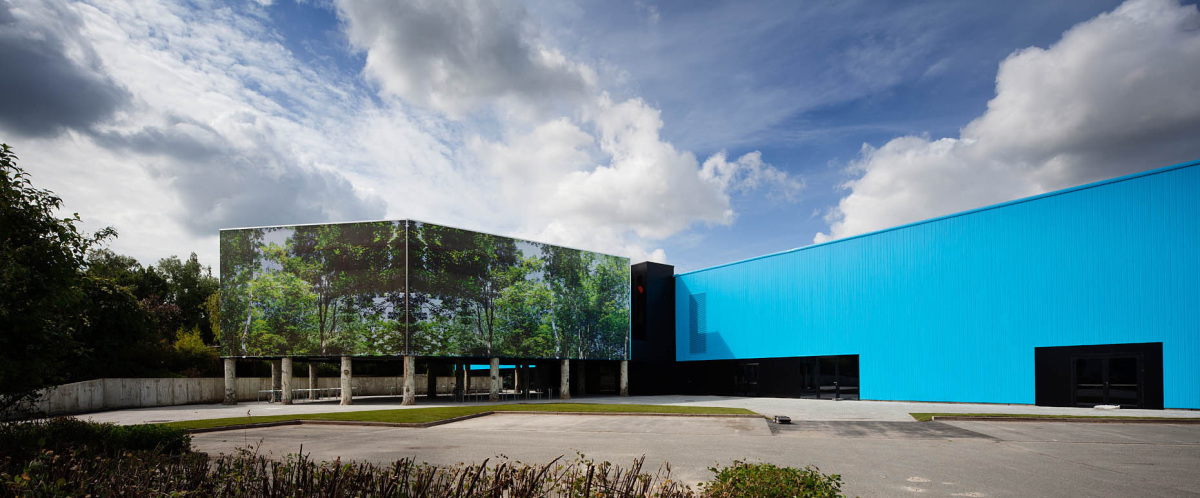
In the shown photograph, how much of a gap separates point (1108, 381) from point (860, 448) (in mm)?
20463

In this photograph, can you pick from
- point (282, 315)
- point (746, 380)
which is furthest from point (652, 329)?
point (282, 315)

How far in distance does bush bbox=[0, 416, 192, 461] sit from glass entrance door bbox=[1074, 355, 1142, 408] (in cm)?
3283

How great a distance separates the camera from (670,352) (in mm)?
49812

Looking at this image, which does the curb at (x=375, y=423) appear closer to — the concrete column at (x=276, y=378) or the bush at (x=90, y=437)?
the bush at (x=90, y=437)

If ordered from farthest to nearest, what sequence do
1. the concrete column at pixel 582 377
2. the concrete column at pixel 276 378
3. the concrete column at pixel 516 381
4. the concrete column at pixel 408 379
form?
the concrete column at pixel 516 381 → the concrete column at pixel 582 377 → the concrete column at pixel 276 378 → the concrete column at pixel 408 379

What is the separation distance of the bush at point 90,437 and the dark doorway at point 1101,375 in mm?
32571

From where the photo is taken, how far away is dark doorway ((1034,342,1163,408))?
87.0ft

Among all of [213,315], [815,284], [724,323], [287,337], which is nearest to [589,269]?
[724,323]

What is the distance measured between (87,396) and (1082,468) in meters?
39.4

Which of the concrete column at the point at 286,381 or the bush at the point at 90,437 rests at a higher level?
the bush at the point at 90,437

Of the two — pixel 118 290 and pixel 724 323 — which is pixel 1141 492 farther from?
pixel 118 290

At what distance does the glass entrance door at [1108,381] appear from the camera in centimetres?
2703

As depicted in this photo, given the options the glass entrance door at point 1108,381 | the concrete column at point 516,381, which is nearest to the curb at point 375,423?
the glass entrance door at point 1108,381

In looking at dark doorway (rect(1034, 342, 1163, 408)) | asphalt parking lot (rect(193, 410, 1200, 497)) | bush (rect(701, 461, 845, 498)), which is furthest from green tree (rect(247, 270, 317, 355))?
dark doorway (rect(1034, 342, 1163, 408))
